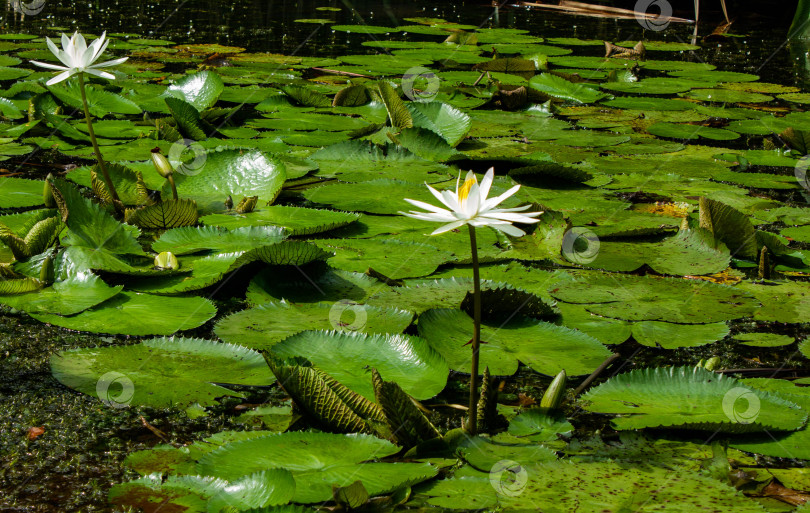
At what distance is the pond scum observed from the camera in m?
1.04

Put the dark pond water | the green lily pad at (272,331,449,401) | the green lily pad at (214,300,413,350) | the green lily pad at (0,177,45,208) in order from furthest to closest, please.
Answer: the dark pond water < the green lily pad at (0,177,45,208) < the green lily pad at (214,300,413,350) < the green lily pad at (272,331,449,401)

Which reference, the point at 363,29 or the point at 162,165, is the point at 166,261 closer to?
the point at 162,165

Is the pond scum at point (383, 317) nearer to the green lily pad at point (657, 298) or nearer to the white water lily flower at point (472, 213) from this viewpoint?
the green lily pad at point (657, 298)

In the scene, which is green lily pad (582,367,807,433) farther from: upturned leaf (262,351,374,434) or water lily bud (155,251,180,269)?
water lily bud (155,251,180,269)

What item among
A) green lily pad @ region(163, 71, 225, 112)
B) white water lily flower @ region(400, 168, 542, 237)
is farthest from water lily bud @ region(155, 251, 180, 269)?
green lily pad @ region(163, 71, 225, 112)

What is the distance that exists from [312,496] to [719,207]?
1.35m

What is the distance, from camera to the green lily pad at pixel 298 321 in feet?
4.71

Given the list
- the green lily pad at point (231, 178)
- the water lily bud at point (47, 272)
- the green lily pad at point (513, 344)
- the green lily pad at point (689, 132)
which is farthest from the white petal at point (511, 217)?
the green lily pad at point (689, 132)

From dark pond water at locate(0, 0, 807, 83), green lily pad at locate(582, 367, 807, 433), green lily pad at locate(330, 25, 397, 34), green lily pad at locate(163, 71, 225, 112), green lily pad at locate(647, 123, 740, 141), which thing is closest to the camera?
green lily pad at locate(582, 367, 807, 433)

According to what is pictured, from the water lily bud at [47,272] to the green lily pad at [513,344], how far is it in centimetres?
77

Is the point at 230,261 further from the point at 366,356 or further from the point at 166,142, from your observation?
the point at 166,142

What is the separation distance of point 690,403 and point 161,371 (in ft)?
2.81

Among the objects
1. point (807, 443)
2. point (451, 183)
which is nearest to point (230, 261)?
point (451, 183)

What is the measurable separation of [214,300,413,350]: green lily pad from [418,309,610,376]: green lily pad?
0.24 feet
